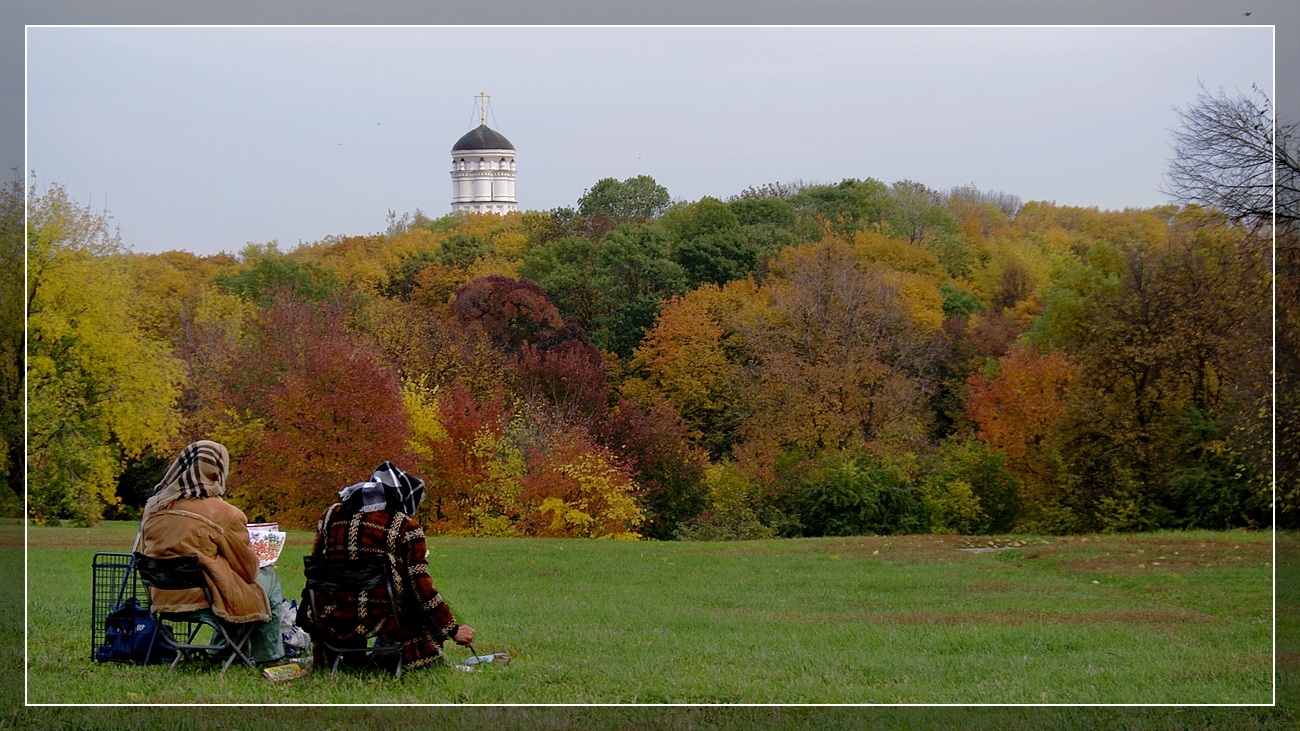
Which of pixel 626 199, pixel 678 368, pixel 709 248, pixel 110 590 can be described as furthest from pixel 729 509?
pixel 110 590

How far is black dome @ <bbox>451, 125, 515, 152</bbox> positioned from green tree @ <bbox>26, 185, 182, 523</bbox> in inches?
116

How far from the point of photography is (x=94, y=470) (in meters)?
10.7

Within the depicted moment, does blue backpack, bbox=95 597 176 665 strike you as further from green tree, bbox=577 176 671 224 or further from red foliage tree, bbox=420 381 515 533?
green tree, bbox=577 176 671 224

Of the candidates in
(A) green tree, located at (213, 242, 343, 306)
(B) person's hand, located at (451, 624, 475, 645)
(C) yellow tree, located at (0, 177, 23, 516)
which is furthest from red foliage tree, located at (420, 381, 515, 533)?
(B) person's hand, located at (451, 624, 475, 645)

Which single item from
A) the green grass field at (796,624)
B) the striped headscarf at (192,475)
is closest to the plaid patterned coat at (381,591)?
the green grass field at (796,624)

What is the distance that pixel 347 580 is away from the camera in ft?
22.8

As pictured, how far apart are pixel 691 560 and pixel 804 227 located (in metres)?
3.17

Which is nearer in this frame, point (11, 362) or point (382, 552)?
point (382, 552)

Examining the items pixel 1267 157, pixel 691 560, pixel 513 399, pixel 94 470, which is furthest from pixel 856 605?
pixel 94 470

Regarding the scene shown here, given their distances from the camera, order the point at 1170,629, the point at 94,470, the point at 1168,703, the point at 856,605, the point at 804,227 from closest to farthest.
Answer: the point at 1168,703
the point at 1170,629
the point at 856,605
the point at 94,470
the point at 804,227

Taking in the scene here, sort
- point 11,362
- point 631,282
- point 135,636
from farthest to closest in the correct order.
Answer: point 631,282
point 11,362
point 135,636

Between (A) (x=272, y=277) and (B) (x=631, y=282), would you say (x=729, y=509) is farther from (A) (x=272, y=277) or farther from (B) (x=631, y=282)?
(A) (x=272, y=277)

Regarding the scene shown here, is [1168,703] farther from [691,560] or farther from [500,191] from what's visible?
[500,191]

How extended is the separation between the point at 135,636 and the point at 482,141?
17.1 feet
